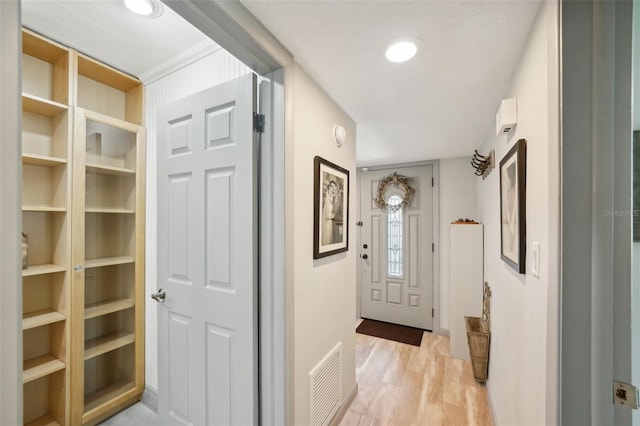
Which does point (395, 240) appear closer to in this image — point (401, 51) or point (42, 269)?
point (401, 51)

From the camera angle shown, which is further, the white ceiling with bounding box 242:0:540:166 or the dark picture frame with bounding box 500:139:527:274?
the dark picture frame with bounding box 500:139:527:274

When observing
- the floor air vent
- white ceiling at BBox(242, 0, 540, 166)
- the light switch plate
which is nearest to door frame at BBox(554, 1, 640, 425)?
the light switch plate

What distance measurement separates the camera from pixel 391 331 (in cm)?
348

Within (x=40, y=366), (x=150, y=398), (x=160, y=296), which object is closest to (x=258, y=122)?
(x=160, y=296)

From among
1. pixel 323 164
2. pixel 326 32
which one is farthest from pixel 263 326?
pixel 326 32

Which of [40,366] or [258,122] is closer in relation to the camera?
[258,122]

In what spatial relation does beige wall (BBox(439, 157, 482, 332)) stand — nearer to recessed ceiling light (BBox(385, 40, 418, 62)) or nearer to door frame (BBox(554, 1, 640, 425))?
recessed ceiling light (BBox(385, 40, 418, 62))

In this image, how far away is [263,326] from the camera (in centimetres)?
132

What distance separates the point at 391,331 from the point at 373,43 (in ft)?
11.0

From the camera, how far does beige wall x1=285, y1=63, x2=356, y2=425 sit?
1.32 meters

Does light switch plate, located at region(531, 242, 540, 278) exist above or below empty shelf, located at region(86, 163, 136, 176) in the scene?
below

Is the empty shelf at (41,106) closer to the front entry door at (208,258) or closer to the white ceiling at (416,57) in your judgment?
the front entry door at (208,258)

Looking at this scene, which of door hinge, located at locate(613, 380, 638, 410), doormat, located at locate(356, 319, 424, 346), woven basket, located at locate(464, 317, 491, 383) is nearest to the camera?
door hinge, located at locate(613, 380, 638, 410)

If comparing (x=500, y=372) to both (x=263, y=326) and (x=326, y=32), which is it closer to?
(x=263, y=326)
